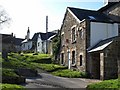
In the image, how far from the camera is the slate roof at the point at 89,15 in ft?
98.5

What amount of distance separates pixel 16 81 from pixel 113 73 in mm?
10087

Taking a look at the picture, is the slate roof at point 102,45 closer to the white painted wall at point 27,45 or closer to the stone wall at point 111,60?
the stone wall at point 111,60

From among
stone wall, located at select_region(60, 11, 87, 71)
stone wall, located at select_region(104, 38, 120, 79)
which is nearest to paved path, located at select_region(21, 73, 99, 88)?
stone wall, located at select_region(104, 38, 120, 79)

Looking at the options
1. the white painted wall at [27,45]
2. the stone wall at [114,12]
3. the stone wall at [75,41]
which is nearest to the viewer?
the stone wall at [75,41]

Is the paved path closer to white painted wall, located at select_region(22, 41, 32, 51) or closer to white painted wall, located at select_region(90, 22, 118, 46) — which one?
white painted wall, located at select_region(90, 22, 118, 46)

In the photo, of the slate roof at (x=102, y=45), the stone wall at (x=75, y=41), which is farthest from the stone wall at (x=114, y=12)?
the slate roof at (x=102, y=45)

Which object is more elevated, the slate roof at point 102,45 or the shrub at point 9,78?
the slate roof at point 102,45

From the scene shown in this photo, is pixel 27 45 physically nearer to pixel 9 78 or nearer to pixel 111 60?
pixel 111 60

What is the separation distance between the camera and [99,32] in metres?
28.3

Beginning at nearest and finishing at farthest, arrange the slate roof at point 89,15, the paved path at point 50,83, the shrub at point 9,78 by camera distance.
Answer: the shrub at point 9,78, the paved path at point 50,83, the slate roof at point 89,15

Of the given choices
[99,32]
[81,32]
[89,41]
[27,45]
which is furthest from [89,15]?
[27,45]

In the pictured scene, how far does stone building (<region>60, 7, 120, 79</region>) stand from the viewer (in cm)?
2403

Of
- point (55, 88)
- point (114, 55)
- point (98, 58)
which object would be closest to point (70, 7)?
point (98, 58)

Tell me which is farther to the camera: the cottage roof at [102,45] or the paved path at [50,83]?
the cottage roof at [102,45]
